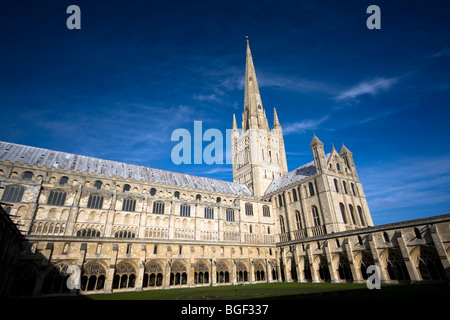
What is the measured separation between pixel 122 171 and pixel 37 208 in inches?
572

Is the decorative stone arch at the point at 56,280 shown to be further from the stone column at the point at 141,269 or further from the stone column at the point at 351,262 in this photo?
the stone column at the point at 351,262

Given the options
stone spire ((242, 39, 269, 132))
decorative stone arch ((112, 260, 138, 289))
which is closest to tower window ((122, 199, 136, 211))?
decorative stone arch ((112, 260, 138, 289))

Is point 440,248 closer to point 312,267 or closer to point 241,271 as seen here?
point 312,267

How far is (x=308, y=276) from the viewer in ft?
115

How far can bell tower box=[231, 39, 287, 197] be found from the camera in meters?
59.1

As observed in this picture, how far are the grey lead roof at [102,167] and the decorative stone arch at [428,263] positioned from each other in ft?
112

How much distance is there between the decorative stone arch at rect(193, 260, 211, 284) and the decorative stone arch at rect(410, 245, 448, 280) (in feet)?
83.5

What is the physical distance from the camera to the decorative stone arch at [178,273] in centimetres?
3272

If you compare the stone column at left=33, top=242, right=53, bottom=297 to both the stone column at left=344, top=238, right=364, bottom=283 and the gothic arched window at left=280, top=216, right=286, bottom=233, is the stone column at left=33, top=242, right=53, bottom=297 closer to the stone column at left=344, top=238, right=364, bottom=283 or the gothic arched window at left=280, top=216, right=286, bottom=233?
the stone column at left=344, top=238, right=364, bottom=283

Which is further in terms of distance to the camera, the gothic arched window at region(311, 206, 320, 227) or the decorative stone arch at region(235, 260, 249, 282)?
the gothic arched window at region(311, 206, 320, 227)

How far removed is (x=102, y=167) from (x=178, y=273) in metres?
23.2

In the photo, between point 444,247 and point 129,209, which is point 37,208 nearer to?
point 129,209

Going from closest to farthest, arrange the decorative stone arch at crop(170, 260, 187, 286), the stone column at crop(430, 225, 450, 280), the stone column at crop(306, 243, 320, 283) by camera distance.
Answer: the stone column at crop(430, 225, 450, 280), the decorative stone arch at crop(170, 260, 187, 286), the stone column at crop(306, 243, 320, 283)
